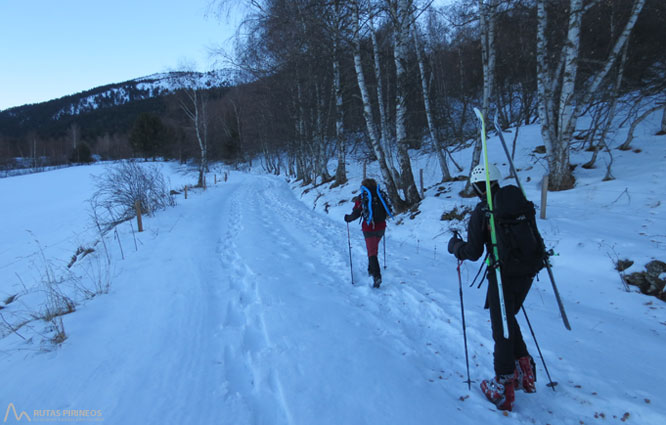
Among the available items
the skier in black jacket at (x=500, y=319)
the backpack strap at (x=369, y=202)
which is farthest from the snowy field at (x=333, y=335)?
the backpack strap at (x=369, y=202)

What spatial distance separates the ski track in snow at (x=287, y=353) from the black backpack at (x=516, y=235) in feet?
4.20

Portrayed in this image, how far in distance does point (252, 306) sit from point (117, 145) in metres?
87.3

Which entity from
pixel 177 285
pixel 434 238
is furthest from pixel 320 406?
pixel 434 238

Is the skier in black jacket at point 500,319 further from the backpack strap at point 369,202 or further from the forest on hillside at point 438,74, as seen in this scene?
the backpack strap at point 369,202

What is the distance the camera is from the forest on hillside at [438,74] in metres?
8.16

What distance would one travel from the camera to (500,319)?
98.0 inches

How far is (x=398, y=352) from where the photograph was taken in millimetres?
3338

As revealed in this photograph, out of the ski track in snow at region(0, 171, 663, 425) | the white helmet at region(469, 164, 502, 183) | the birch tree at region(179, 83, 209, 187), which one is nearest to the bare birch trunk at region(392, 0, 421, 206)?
the ski track in snow at region(0, 171, 663, 425)

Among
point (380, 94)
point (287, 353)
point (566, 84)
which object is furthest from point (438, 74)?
point (287, 353)

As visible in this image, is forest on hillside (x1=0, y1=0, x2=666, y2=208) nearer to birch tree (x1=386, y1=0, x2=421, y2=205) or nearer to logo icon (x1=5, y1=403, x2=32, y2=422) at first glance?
birch tree (x1=386, y1=0, x2=421, y2=205)

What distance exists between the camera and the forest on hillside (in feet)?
26.8

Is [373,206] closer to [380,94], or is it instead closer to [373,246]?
[373,246]

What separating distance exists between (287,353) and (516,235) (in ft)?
8.70

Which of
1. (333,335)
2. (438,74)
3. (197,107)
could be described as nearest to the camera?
(333,335)
